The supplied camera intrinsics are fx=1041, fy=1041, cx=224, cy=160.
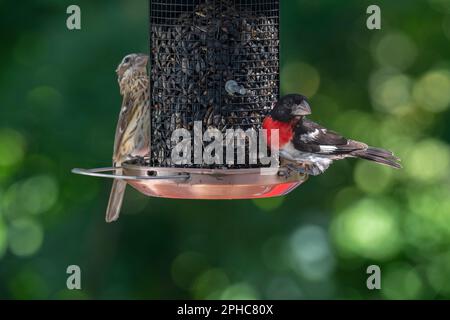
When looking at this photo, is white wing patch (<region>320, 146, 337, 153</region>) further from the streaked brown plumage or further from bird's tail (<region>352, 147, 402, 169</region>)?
the streaked brown plumage

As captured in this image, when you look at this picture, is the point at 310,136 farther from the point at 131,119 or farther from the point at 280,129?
the point at 131,119

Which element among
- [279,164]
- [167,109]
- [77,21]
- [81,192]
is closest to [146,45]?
[77,21]

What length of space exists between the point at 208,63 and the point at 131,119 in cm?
84

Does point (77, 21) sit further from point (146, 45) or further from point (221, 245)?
point (221, 245)

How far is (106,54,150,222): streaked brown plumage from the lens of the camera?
21.0 feet

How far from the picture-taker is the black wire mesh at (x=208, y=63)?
19.7ft

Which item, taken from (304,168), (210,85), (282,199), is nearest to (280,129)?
(304,168)

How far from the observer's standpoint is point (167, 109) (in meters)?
6.15

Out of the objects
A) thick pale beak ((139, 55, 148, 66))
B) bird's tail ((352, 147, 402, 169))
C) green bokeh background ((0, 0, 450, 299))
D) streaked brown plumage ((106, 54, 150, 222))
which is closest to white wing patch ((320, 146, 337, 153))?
bird's tail ((352, 147, 402, 169))

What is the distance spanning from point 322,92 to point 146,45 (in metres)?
1.50

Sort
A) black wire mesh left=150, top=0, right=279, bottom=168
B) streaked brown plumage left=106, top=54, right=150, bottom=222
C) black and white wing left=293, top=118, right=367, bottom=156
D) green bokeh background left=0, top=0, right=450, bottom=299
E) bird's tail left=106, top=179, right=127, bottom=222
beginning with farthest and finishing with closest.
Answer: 1. green bokeh background left=0, top=0, right=450, bottom=299
2. bird's tail left=106, top=179, right=127, bottom=222
3. streaked brown plumage left=106, top=54, right=150, bottom=222
4. black and white wing left=293, top=118, right=367, bottom=156
5. black wire mesh left=150, top=0, right=279, bottom=168

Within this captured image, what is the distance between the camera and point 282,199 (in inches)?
329

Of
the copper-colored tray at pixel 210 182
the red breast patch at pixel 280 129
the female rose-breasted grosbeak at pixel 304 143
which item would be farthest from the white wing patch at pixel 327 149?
the copper-colored tray at pixel 210 182

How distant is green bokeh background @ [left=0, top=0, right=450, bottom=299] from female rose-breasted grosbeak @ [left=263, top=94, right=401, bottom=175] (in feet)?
6.41
